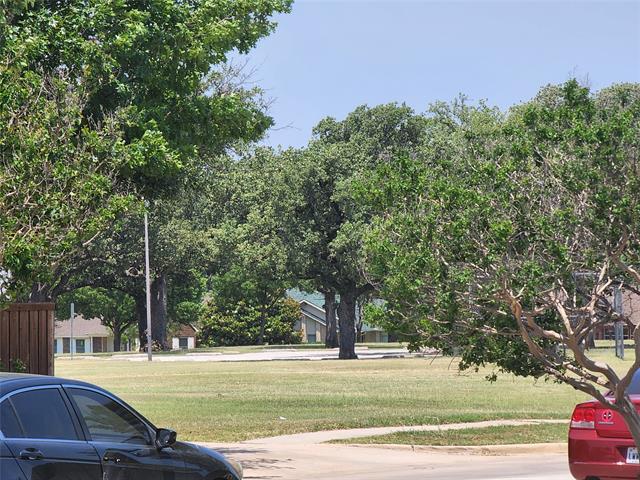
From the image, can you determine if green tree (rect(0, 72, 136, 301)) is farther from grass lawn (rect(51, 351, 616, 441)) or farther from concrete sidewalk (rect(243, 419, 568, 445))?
concrete sidewalk (rect(243, 419, 568, 445))

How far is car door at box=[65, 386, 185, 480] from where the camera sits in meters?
8.34

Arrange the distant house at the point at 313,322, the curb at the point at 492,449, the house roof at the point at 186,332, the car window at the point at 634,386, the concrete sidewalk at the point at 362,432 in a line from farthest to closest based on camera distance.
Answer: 1. the house roof at the point at 186,332
2. the distant house at the point at 313,322
3. the concrete sidewalk at the point at 362,432
4. the curb at the point at 492,449
5. the car window at the point at 634,386

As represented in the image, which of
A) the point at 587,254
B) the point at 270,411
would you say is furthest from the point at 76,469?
the point at 270,411

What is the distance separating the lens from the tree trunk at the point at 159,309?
80.9 m

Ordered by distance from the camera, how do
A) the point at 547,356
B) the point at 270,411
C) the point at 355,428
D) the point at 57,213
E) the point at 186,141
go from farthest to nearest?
the point at 270,411, the point at 355,428, the point at 186,141, the point at 547,356, the point at 57,213

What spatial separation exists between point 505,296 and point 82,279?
206ft

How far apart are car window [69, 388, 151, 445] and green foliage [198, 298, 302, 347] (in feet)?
292

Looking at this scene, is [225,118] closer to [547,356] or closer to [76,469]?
[547,356]

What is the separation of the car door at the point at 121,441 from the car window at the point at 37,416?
18cm

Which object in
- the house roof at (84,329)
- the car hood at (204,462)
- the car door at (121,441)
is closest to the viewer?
the car door at (121,441)

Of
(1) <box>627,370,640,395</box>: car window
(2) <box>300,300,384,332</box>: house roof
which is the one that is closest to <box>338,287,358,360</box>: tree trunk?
(1) <box>627,370,640,395</box>: car window

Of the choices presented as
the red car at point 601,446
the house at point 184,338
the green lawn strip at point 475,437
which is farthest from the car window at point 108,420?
the house at point 184,338

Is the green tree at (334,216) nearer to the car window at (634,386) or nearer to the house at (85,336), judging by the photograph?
the car window at (634,386)

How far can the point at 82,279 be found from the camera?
241 feet
